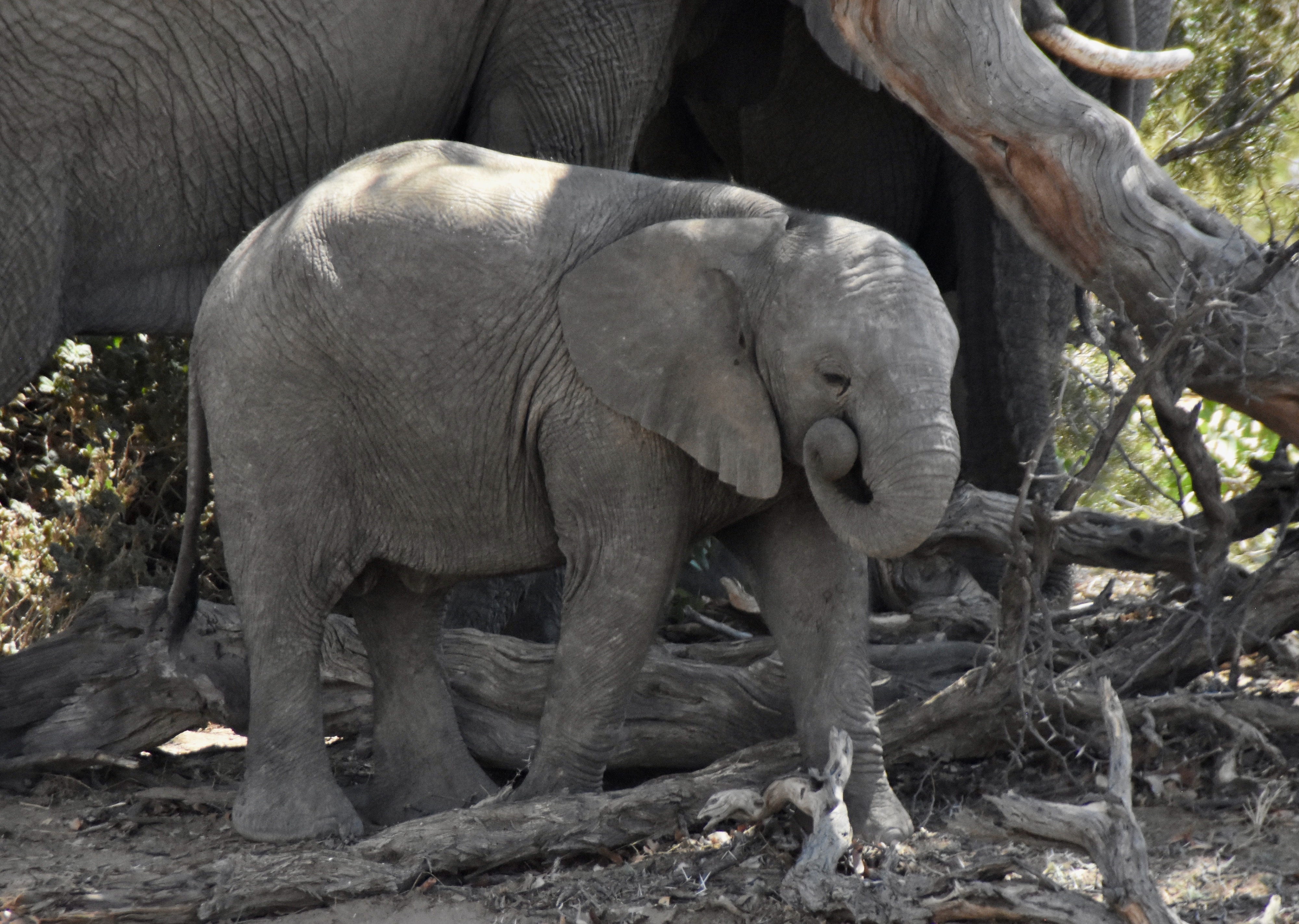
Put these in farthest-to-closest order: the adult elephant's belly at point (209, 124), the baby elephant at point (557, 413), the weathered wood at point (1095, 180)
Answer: the adult elephant's belly at point (209, 124), the weathered wood at point (1095, 180), the baby elephant at point (557, 413)

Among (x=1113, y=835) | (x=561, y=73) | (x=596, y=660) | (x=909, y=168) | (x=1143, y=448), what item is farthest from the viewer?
(x=1143, y=448)

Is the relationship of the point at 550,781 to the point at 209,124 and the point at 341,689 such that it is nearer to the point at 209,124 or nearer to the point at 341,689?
the point at 341,689

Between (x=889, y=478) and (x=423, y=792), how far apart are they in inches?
69.1

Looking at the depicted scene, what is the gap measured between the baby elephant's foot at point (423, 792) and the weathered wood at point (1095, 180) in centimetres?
230

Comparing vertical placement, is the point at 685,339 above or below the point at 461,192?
below

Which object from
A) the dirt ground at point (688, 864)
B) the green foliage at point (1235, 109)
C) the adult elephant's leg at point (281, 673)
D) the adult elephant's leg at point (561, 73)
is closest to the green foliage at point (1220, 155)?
the green foliage at point (1235, 109)

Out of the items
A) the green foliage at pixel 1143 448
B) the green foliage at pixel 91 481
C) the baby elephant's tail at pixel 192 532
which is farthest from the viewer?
the green foliage at pixel 1143 448

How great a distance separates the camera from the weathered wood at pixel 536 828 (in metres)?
4.03

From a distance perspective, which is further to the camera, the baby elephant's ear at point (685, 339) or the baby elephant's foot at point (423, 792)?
the baby elephant's foot at point (423, 792)

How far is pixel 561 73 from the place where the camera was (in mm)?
5719

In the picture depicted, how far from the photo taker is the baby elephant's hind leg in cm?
470

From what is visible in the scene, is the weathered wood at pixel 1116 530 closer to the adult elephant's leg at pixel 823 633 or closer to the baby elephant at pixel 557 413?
the adult elephant's leg at pixel 823 633

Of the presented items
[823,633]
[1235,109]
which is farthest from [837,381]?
[1235,109]

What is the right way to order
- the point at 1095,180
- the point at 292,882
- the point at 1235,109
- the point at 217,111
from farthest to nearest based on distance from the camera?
Answer: the point at 1235,109 → the point at 217,111 → the point at 1095,180 → the point at 292,882
